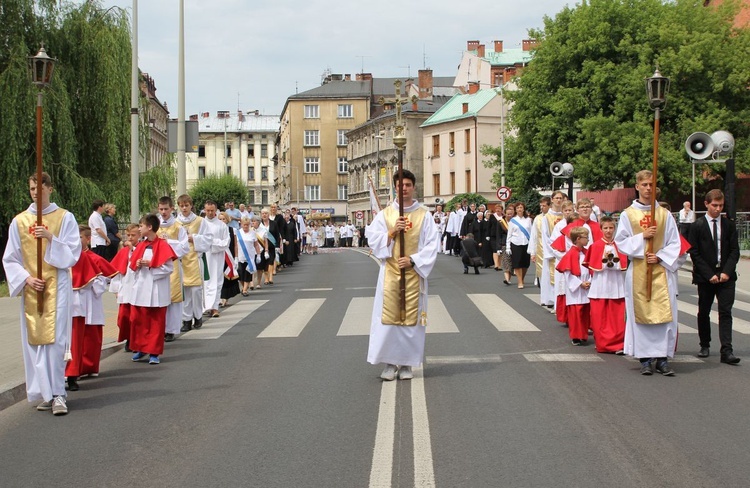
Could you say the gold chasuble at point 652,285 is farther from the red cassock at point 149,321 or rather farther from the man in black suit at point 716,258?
the red cassock at point 149,321

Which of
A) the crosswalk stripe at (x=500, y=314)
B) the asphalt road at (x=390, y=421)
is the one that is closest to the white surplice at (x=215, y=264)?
the asphalt road at (x=390, y=421)

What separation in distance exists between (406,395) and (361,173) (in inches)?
3451

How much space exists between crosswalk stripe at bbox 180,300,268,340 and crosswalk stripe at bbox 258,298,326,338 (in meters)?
0.65

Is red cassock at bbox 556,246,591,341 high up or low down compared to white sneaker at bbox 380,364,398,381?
up

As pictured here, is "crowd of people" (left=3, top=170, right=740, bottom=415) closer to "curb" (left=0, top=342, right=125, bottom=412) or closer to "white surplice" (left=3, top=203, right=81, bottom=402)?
"white surplice" (left=3, top=203, right=81, bottom=402)

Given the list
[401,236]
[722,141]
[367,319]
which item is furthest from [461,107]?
[401,236]

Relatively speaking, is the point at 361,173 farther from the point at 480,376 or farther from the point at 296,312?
the point at 480,376

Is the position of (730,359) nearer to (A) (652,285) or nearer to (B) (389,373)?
(A) (652,285)

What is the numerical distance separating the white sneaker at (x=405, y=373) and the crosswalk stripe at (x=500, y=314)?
12.8ft

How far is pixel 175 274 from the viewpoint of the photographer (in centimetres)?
1232

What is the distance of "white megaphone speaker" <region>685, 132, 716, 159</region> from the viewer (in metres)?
19.9

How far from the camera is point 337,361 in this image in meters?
10.2

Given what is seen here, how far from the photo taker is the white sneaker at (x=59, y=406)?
7.79 metres

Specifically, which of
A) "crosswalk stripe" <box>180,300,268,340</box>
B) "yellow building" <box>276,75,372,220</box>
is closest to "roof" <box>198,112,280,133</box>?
"yellow building" <box>276,75,372,220</box>
